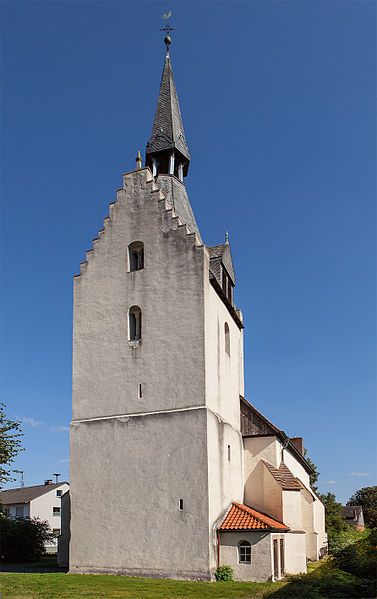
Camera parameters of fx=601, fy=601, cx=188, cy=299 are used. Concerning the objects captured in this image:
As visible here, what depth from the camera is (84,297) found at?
28.6 m

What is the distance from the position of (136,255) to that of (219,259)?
427cm

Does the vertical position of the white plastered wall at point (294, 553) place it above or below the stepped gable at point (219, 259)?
below

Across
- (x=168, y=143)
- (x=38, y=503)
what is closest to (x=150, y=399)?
(x=168, y=143)

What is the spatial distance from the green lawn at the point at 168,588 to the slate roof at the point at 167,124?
21991mm

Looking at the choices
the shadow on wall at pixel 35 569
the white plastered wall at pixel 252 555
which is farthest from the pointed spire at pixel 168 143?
the shadow on wall at pixel 35 569

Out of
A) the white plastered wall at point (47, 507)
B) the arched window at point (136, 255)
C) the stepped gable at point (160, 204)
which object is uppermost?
the stepped gable at point (160, 204)

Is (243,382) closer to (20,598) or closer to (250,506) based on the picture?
(250,506)

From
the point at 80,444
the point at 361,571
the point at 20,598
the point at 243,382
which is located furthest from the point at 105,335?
the point at 361,571

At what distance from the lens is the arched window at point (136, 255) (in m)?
27.8

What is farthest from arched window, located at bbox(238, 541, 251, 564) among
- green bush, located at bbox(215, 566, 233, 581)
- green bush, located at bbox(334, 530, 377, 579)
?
green bush, located at bbox(334, 530, 377, 579)

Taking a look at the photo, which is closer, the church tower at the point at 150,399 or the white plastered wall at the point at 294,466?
the church tower at the point at 150,399

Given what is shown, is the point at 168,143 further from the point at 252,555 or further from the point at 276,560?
the point at 276,560

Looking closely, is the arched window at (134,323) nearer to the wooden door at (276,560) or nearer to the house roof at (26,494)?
the wooden door at (276,560)

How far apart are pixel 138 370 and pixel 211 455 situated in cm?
487
